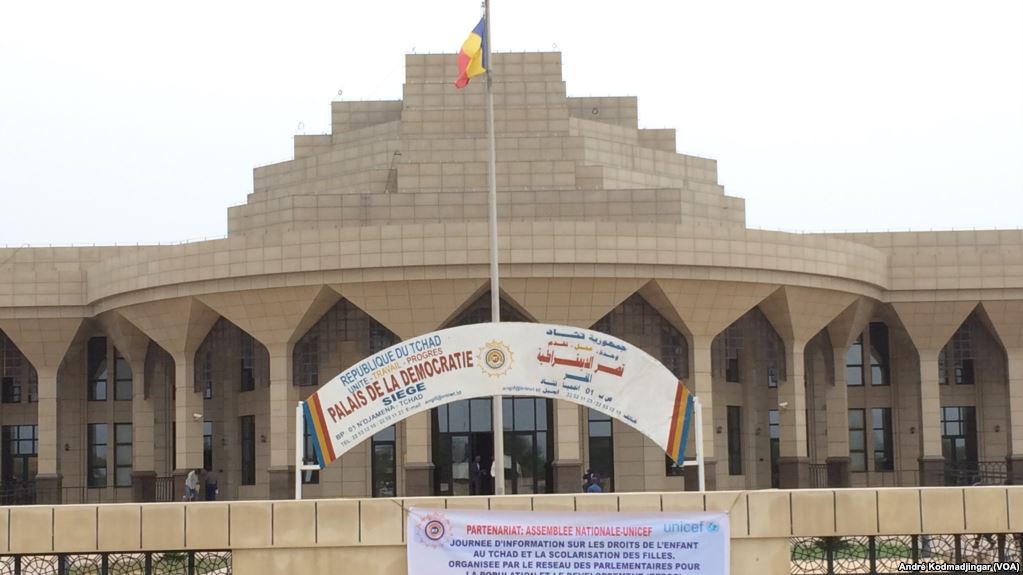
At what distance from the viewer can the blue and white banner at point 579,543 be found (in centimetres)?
1695

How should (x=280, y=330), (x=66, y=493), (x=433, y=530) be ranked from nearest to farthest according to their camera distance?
(x=433, y=530), (x=280, y=330), (x=66, y=493)

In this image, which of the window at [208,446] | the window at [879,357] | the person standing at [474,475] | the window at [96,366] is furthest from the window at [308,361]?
the window at [879,357]

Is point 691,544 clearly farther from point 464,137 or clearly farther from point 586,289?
point 464,137

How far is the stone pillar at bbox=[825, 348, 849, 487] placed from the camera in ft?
147

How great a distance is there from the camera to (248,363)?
1730 inches

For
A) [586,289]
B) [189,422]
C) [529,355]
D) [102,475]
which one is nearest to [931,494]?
[529,355]

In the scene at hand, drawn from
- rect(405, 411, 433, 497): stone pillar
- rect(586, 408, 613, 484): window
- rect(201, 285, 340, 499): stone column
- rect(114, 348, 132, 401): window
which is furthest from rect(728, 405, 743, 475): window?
rect(114, 348, 132, 401): window

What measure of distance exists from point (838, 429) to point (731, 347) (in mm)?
4704

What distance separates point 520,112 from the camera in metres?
45.3

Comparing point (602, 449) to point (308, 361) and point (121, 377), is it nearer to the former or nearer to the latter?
point (308, 361)

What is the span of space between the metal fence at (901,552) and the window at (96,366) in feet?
113

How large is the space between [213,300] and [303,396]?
3.84 metres

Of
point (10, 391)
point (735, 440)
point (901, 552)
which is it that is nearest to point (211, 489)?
point (10, 391)

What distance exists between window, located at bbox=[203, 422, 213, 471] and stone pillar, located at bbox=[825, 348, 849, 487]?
19.7m
